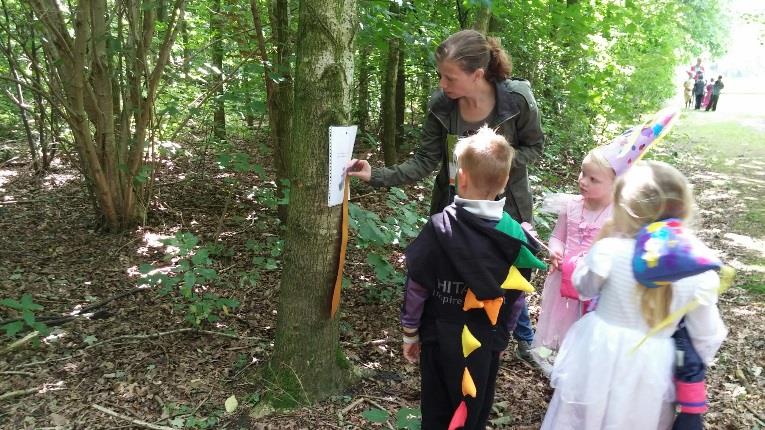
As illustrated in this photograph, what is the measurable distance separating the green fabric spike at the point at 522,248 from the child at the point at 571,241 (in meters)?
0.62

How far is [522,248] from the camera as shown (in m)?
1.90

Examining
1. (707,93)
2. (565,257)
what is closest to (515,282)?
(565,257)

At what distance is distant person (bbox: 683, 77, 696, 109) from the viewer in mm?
20722

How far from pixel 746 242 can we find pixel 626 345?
5.06 metres

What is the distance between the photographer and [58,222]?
214 inches

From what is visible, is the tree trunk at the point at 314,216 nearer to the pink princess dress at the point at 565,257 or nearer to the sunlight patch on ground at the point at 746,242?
the pink princess dress at the point at 565,257

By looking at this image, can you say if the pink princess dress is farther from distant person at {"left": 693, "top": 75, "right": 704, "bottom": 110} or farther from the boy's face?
distant person at {"left": 693, "top": 75, "right": 704, "bottom": 110}

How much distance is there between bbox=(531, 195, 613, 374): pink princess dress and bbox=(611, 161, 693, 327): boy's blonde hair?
0.63 m

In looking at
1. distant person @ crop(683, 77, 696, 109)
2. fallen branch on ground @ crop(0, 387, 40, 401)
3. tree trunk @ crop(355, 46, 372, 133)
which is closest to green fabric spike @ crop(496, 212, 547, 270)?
fallen branch on ground @ crop(0, 387, 40, 401)

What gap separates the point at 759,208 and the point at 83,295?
8389 mm

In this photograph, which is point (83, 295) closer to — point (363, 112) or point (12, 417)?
point (12, 417)

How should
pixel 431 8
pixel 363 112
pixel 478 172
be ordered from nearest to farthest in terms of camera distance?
1. pixel 478 172
2. pixel 431 8
3. pixel 363 112

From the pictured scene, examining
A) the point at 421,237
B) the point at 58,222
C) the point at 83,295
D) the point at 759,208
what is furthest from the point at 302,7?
the point at 759,208

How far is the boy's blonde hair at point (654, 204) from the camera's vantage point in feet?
5.96
